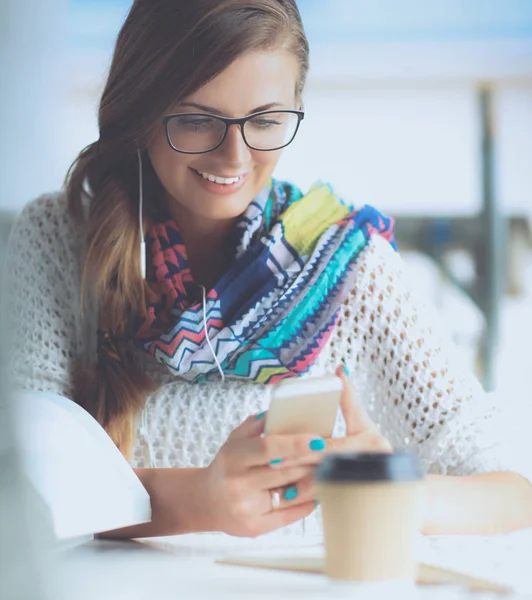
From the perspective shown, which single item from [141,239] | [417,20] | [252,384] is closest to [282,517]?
[252,384]

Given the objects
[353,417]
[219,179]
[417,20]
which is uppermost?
[417,20]

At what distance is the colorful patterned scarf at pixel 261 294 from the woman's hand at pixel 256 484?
1.13 ft

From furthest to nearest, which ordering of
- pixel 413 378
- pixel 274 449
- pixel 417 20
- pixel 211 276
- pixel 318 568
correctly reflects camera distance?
pixel 417 20
pixel 211 276
pixel 413 378
pixel 274 449
pixel 318 568

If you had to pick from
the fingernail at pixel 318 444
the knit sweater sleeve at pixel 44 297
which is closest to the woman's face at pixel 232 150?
the knit sweater sleeve at pixel 44 297

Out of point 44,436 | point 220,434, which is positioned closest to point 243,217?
point 220,434

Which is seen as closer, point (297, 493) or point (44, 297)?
point (297, 493)

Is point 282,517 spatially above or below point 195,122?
below

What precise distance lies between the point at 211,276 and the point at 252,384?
0.19 m

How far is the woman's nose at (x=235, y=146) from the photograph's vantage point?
108 cm

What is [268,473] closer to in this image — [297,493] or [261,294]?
[297,493]

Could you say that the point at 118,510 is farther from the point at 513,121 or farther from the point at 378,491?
the point at 513,121

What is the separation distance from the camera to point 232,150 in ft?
3.58

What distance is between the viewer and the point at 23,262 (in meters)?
1.29

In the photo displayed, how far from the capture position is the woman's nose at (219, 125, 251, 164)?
1.08 meters
